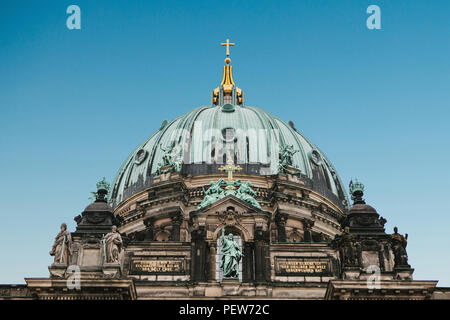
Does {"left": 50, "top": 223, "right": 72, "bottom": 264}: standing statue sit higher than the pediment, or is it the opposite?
the pediment

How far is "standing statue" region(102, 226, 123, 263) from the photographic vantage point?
34031 mm

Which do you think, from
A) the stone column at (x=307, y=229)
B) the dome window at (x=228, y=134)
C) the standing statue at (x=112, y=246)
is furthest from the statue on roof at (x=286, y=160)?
the standing statue at (x=112, y=246)

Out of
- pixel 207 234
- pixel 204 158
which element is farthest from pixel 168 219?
pixel 207 234

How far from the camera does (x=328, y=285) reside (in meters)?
32.4

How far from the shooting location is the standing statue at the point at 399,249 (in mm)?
34812

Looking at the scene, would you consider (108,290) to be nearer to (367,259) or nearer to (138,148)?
(367,259)

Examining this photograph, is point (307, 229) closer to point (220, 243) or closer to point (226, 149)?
point (226, 149)

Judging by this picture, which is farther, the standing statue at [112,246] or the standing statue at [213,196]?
the standing statue at [213,196]

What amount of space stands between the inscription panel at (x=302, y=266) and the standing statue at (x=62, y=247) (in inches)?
418

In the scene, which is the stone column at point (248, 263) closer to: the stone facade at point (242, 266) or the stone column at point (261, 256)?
the stone facade at point (242, 266)

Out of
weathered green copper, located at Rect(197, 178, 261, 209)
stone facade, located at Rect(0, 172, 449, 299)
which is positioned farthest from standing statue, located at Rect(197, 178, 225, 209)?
stone facade, located at Rect(0, 172, 449, 299)

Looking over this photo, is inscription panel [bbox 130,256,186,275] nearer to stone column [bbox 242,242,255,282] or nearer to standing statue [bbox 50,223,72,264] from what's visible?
stone column [bbox 242,242,255,282]

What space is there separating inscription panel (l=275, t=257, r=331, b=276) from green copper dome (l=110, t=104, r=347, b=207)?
577 inches
